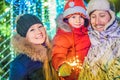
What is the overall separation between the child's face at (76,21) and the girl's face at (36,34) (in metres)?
0.21

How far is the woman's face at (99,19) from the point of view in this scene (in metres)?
2.65

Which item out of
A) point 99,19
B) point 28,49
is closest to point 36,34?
point 28,49

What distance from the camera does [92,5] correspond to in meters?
2.68

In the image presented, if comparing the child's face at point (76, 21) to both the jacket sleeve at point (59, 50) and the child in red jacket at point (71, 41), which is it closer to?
the child in red jacket at point (71, 41)

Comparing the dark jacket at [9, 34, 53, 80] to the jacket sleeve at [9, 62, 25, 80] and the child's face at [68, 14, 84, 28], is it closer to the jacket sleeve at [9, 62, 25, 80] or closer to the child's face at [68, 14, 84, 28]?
the jacket sleeve at [9, 62, 25, 80]

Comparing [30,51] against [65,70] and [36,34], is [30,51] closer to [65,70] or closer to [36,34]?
[36,34]

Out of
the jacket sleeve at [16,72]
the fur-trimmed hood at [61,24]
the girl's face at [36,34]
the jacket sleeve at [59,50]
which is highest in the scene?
the fur-trimmed hood at [61,24]

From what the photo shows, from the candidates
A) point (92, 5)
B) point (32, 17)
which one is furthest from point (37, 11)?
point (92, 5)

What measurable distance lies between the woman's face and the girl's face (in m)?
0.38

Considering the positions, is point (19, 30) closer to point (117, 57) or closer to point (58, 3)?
point (58, 3)

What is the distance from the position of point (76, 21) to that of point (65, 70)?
0.37m

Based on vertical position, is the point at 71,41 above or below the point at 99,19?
below

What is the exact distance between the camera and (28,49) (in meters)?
2.66

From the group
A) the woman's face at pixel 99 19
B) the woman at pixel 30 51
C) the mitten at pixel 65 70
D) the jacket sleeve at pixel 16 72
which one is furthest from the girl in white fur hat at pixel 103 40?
the jacket sleeve at pixel 16 72
